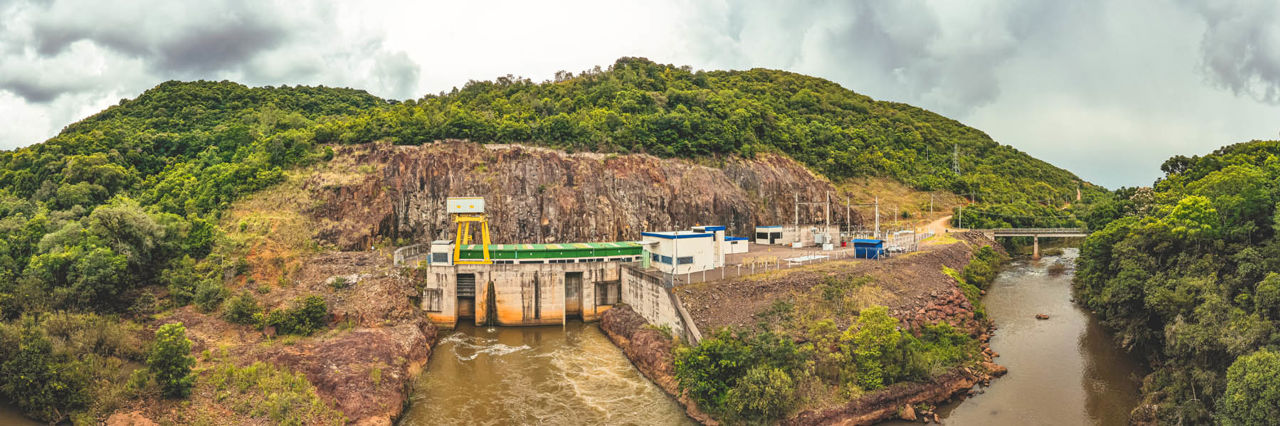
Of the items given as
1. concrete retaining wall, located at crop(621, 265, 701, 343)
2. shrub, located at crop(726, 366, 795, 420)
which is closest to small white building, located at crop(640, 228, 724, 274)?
concrete retaining wall, located at crop(621, 265, 701, 343)

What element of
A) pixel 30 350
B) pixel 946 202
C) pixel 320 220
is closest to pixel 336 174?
pixel 320 220

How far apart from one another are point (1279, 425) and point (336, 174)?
63411 millimetres

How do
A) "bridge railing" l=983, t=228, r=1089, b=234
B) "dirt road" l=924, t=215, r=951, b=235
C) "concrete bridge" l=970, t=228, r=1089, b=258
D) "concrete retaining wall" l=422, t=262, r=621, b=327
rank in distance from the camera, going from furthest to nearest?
"dirt road" l=924, t=215, r=951, b=235 < "bridge railing" l=983, t=228, r=1089, b=234 < "concrete bridge" l=970, t=228, r=1089, b=258 < "concrete retaining wall" l=422, t=262, r=621, b=327

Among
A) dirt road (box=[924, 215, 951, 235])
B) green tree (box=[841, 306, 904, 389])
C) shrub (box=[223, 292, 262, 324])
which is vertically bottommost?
green tree (box=[841, 306, 904, 389])

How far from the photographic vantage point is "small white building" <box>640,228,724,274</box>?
131ft

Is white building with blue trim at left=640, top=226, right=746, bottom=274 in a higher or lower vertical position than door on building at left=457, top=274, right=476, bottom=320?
higher

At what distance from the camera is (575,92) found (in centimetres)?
8388

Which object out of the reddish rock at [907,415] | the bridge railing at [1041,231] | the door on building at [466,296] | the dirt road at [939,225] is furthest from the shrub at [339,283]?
the bridge railing at [1041,231]

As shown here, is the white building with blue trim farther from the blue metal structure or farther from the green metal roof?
the blue metal structure

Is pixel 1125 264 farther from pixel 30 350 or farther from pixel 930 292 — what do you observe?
pixel 30 350

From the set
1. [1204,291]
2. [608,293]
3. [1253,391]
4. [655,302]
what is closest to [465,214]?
[608,293]

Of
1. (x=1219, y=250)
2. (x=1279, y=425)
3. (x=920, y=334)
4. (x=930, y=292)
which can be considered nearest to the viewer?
(x=1279, y=425)

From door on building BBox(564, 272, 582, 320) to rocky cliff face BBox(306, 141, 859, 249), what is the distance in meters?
13.7

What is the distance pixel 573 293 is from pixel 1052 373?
104 feet
